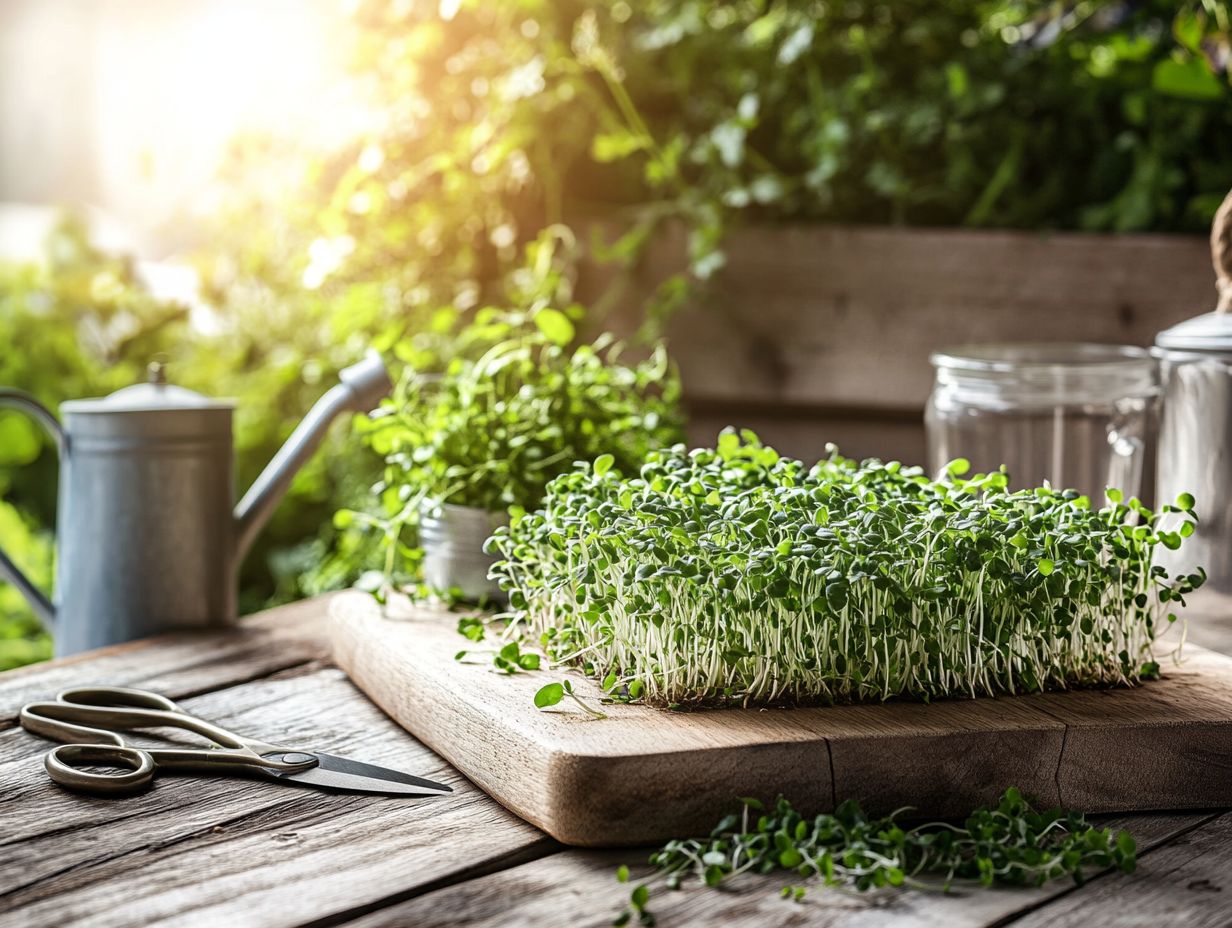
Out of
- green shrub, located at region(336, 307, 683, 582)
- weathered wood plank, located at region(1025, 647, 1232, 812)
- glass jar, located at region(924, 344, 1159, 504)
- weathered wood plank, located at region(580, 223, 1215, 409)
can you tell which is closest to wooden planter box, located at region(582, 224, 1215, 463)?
weathered wood plank, located at region(580, 223, 1215, 409)

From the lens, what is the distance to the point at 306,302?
2.03 meters

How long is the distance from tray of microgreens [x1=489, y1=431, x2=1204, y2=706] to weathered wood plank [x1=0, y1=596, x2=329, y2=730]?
0.37 metres

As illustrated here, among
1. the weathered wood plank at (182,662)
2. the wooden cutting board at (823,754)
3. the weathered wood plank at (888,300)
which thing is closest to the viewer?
the wooden cutting board at (823,754)

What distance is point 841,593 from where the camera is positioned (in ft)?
2.65

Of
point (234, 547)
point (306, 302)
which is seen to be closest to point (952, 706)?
point (234, 547)

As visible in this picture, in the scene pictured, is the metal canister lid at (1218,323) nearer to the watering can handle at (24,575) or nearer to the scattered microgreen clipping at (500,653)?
the scattered microgreen clipping at (500,653)

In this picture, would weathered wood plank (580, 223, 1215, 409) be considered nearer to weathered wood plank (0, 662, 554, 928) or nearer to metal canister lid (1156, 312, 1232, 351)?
metal canister lid (1156, 312, 1232, 351)

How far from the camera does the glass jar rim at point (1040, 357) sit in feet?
4.22

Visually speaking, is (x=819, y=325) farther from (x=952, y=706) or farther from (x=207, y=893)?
(x=207, y=893)

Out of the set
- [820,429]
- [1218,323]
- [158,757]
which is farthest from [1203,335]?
[158,757]

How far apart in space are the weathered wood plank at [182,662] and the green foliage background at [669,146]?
33 centimetres

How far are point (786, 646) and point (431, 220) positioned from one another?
3.79 ft

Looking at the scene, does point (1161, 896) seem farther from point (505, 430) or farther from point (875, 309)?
point (875, 309)

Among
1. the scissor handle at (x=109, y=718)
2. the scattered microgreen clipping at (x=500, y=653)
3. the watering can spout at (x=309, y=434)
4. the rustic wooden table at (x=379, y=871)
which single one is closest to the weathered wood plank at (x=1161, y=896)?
the rustic wooden table at (x=379, y=871)
